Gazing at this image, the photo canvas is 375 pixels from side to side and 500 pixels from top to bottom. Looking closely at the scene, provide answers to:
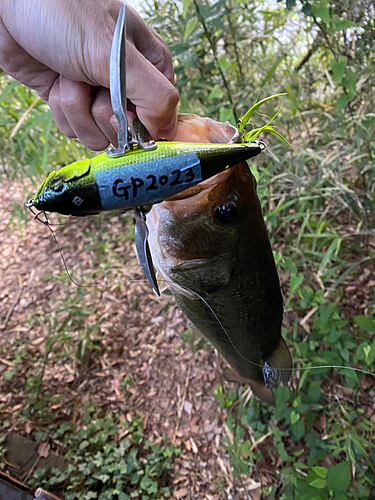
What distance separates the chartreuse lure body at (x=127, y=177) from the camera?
53 centimetres

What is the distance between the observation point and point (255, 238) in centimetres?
92

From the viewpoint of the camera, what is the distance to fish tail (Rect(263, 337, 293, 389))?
1.29 m

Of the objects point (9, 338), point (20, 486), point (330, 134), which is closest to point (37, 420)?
point (20, 486)

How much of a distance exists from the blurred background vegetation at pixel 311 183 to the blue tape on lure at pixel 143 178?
980 millimetres

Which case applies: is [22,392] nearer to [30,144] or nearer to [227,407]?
[227,407]

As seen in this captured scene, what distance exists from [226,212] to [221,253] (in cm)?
13

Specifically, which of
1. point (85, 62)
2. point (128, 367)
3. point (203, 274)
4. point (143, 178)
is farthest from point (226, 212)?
point (128, 367)

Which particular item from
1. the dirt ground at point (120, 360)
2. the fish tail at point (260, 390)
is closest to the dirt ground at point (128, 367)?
the dirt ground at point (120, 360)

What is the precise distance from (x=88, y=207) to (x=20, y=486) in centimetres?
186

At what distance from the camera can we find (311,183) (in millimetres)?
1852

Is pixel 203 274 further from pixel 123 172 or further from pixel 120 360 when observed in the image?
pixel 120 360

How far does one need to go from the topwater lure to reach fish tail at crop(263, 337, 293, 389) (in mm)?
950

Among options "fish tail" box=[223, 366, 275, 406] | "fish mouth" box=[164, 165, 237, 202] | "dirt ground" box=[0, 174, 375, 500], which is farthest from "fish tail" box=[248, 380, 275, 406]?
"fish mouth" box=[164, 165, 237, 202]

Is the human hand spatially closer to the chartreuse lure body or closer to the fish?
the fish
